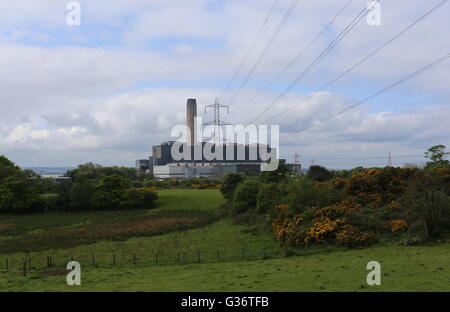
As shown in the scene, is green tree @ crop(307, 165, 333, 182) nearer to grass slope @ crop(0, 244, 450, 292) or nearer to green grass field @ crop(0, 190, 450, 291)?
green grass field @ crop(0, 190, 450, 291)

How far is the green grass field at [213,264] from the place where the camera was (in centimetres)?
1911

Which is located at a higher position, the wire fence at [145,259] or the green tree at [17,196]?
the green tree at [17,196]

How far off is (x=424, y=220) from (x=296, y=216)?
12493 mm

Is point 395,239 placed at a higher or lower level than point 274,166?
lower

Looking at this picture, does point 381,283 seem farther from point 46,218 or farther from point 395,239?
point 46,218

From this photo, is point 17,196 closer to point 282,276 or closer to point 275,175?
point 275,175

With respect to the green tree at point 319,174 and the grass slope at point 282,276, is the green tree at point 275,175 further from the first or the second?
the grass slope at point 282,276

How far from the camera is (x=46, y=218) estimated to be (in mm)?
67938

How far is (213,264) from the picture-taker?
28.4 meters

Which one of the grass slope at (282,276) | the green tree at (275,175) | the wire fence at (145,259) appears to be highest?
the green tree at (275,175)

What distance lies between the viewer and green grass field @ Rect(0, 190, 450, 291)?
752 inches

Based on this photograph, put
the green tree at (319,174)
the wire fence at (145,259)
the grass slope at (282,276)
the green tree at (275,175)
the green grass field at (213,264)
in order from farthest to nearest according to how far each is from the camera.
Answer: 1. the green tree at (275,175)
2. the green tree at (319,174)
3. the wire fence at (145,259)
4. the green grass field at (213,264)
5. the grass slope at (282,276)

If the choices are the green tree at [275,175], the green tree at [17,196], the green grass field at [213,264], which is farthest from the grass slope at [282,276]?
the green tree at [17,196]
